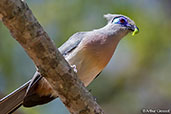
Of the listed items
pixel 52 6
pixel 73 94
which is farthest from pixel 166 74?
pixel 73 94

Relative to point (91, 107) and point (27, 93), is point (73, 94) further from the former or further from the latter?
point (27, 93)

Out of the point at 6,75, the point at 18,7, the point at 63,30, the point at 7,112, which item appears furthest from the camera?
the point at 63,30

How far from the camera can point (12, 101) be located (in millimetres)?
4246

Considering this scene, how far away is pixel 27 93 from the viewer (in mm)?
4367

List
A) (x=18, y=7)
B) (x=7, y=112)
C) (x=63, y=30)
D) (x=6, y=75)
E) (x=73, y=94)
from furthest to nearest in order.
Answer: (x=63, y=30) < (x=6, y=75) < (x=7, y=112) < (x=73, y=94) < (x=18, y=7)

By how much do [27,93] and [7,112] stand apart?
0.31m

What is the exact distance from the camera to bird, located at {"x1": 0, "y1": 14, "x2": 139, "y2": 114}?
421cm

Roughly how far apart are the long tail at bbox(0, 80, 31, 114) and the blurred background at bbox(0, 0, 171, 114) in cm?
191

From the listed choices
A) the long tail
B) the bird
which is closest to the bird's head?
the bird

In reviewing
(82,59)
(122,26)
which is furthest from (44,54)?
(122,26)

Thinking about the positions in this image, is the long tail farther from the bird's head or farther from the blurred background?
the blurred background

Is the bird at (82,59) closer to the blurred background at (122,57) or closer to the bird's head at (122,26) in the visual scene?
the bird's head at (122,26)

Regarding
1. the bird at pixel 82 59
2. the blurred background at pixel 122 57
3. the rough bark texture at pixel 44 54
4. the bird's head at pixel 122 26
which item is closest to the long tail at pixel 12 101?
the bird at pixel 82 59

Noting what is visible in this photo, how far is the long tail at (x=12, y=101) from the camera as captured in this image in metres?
4.18
